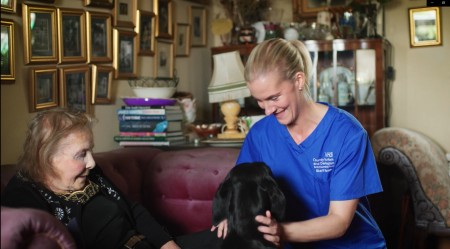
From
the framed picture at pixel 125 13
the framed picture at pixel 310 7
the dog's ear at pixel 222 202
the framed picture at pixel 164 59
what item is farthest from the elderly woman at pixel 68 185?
the framed picture at pixel 310 7

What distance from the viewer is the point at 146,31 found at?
3.05 m

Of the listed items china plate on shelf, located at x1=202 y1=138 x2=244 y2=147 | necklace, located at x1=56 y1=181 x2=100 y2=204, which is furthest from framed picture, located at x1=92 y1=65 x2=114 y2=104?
necklace, located at x1=56 y1=181 x2=100 y2=204

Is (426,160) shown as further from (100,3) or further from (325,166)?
(100,3)

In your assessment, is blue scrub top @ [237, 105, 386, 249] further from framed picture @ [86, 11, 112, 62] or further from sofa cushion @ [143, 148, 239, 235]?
framed picture @ [86, 11, 112, 62]

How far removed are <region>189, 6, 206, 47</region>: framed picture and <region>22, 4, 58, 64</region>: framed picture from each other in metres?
1.31

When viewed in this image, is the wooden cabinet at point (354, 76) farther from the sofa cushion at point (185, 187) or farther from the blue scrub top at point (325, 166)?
the blue scrub top at point (325, 166)

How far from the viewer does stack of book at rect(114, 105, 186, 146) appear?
2.71 meters

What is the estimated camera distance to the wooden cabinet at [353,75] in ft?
11.1

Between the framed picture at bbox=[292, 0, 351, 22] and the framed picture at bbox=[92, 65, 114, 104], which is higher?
the framed picture at bbox=[292, 0, 351, 22]

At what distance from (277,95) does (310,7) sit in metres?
2.09

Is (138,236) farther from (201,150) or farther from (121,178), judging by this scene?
(201,150)

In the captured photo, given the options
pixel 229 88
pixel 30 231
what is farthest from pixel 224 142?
pixel 30 231

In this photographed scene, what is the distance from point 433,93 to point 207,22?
4.44 feet

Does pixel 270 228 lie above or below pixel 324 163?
below
